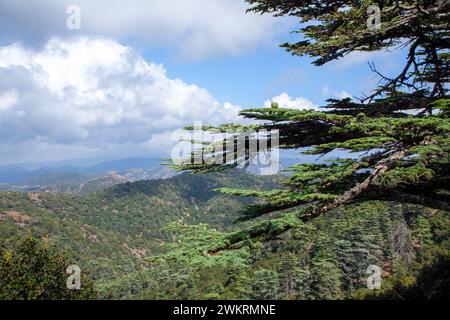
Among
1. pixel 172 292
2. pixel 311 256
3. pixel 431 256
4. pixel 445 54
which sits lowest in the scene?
pixel 172 292

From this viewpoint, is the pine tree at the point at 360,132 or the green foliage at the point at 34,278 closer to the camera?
the pine tree at the point at 360,132

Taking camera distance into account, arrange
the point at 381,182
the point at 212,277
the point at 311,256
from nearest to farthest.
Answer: the point at 381,182 < the point at 311,256 < the point at 212,277

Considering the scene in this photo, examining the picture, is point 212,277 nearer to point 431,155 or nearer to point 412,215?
point 412,215

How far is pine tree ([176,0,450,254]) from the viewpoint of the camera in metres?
6.22

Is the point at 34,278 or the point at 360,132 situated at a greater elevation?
the point at 360,132

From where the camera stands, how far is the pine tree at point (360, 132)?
20.4 feet

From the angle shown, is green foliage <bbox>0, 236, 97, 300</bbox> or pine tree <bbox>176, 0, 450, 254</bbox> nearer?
pine tree <bbox>176, 0, 450, 254</bbox>

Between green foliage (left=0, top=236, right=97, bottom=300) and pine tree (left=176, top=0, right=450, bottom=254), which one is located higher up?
A: pine tree (left=176, top=0, right=450, bottom=254)

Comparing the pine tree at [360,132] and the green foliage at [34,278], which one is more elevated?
the pine tree at [360,132]

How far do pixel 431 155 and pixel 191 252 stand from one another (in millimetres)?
4607

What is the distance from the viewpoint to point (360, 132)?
7488mm

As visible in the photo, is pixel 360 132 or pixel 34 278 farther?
pixel 34 278

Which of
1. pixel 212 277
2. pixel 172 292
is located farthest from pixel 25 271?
pixel 212 277

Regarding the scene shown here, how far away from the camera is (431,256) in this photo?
157 feet
